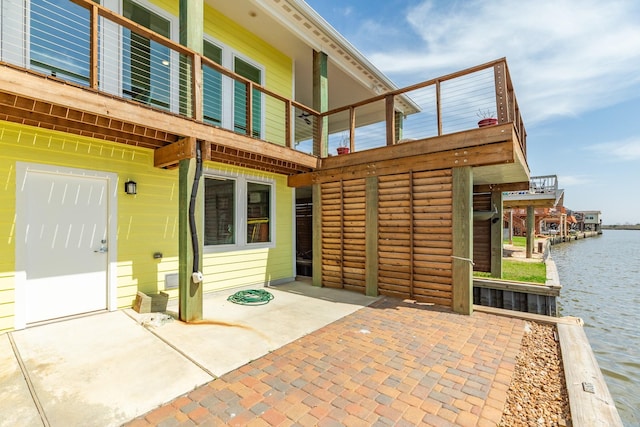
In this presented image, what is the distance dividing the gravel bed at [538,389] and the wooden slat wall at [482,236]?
3784 mm

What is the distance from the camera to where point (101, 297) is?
4.46 m

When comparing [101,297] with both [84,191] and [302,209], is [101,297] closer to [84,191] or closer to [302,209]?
[84,191]

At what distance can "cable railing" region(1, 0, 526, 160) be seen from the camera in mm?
3793

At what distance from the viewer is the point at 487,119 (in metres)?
4.83

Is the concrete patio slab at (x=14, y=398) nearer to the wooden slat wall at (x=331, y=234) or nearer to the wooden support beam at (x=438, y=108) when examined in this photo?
the wooden slat wall at (x=331, y=234)

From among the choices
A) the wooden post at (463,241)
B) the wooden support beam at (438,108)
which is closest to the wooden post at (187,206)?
the wooden support beam at (438,108)

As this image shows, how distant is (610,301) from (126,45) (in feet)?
44.6

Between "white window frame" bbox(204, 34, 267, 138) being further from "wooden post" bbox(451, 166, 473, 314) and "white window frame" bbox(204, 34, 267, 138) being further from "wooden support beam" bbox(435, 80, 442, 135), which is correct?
"wooden post" bbox(451, 166, 473, 314)

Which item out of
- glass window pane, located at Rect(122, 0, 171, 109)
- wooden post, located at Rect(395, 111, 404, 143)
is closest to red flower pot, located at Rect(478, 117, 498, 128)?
glass window pane, located at Rect(122, 0, 171, 109)

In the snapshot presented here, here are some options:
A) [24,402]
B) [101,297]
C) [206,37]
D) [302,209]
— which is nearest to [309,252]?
[302,209]

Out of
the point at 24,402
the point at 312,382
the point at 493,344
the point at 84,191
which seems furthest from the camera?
the point at 84,191

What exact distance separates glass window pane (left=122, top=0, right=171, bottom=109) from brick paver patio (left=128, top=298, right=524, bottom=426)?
15.1 feet

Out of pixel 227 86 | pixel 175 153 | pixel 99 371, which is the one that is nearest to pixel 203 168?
pixel 175 153

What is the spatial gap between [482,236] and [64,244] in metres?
8.64
